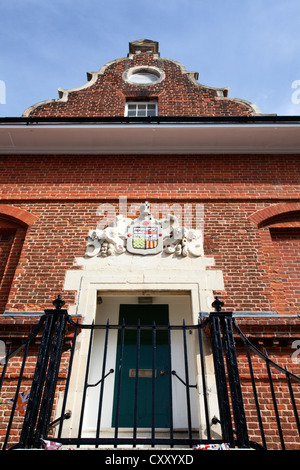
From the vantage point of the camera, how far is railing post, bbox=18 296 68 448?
320 cm

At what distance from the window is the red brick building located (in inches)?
9.0

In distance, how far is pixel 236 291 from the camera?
5613 mm

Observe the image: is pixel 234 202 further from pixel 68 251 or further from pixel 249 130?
pixel 68 251

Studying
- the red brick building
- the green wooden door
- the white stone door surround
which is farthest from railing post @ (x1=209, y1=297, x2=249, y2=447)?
the green wooden door

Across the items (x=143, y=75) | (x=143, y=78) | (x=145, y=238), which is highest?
(x=143, y=75)

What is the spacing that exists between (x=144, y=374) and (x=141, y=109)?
652 cm

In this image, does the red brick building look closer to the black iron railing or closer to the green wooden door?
the green wooden door

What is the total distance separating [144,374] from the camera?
5336mm

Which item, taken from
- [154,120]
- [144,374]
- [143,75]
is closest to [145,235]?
[144,374]

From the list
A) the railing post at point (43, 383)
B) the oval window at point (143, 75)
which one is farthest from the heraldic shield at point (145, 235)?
the oval window at point (143, 75)

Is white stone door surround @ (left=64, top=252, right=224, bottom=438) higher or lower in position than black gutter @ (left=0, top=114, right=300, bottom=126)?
lower

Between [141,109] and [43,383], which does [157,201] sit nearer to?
[141,109]

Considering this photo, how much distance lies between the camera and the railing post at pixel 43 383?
3.20m
